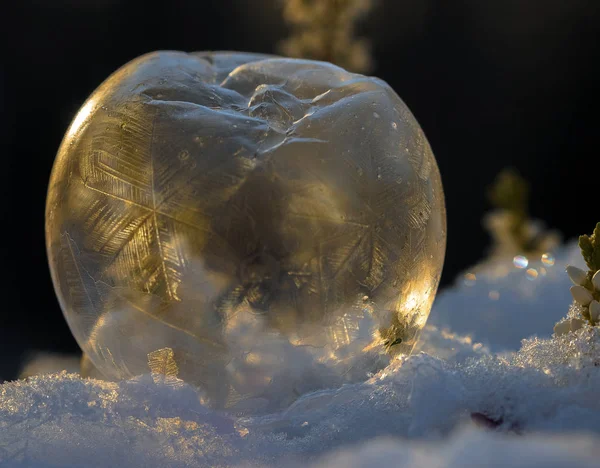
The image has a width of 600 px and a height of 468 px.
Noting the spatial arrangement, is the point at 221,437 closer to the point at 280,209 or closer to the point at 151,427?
the point at 151,427

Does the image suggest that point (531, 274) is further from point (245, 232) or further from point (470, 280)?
point (245, 232)

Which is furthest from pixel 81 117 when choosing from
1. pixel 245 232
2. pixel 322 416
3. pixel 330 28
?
pixel 330 28

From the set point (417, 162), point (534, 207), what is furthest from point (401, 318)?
point (534, 207)

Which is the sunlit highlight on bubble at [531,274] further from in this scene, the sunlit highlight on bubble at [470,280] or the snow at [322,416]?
the snow at [322,416]

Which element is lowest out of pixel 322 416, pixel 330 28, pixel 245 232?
pixel 322 416

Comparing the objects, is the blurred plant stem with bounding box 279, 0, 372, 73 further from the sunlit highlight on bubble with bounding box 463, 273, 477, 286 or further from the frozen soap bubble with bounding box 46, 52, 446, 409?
the frozen soap bubble with bounding box 46, 52, 446, 409

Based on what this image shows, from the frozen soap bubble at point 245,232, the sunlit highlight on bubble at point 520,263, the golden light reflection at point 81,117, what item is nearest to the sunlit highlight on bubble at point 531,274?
the sunlit highlight on bubble at point 520,263
